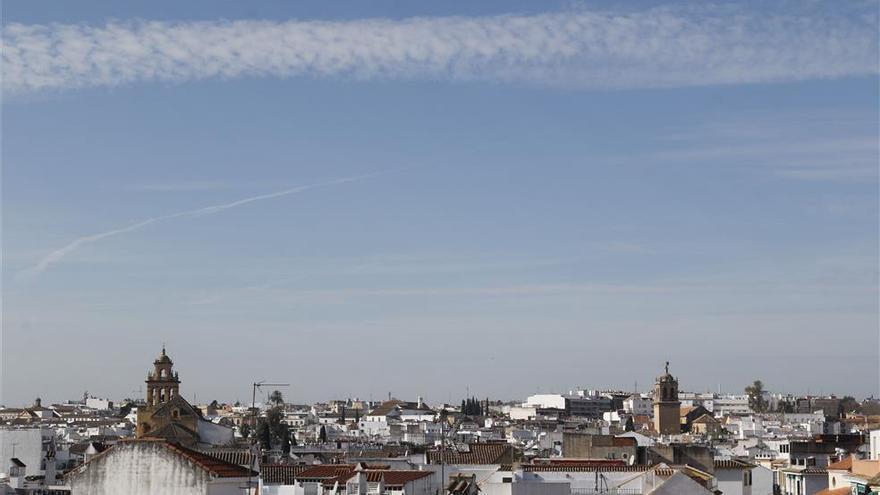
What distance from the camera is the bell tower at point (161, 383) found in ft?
266

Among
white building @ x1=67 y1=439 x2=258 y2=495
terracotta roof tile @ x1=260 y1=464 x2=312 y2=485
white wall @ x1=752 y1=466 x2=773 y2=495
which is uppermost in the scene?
white building @ x1=67 y1=439 x2=258 y2=495

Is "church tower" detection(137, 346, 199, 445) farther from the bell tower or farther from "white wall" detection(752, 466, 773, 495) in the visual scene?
"white wall" detection(752, 466, 773, 495)

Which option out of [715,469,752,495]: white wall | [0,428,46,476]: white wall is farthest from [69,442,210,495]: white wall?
[0,428,46,476]: white wall

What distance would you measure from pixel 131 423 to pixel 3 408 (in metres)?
50.2

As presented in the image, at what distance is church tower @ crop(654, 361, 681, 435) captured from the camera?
12019 centimetres

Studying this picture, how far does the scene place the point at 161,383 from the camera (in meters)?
81.1

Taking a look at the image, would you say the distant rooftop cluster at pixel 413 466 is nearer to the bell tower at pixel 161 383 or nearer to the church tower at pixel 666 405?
the bell tower at pixel 161 383

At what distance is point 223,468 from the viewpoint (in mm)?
35625

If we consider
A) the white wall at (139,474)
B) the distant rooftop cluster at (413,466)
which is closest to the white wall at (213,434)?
the distant rooftop cluster at (413,466)

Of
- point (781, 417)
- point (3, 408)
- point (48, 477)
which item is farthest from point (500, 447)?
point (3, 408)

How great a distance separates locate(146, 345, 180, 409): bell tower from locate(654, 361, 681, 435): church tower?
50.6m

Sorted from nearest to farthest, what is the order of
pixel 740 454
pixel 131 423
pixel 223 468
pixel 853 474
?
pixel 223 468
pixel 853 474
pixel 740 454
pixel 131 423

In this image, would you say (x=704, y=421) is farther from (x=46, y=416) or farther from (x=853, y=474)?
(x=853, y=474)

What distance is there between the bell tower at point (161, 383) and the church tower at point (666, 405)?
50565mm
